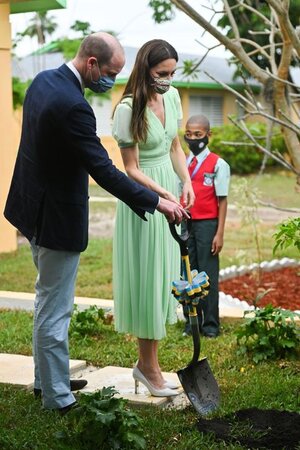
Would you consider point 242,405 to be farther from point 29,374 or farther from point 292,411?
point 29,374

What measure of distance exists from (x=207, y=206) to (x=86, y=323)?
1.35 m

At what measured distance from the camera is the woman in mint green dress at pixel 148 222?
5.36 m

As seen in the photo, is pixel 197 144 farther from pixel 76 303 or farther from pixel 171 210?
pixel 171 210

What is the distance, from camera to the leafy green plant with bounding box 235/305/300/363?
633 centimetres

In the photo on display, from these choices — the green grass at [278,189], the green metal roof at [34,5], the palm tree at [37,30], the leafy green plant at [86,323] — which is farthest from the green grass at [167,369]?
the green grass at [278,189]

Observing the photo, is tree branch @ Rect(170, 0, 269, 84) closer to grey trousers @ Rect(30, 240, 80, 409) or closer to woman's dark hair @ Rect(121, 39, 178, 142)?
woman's dark hair @ Rect(121, 39, 178, 142)

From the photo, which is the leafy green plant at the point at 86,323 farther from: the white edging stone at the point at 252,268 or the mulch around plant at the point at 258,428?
the mulch around plant at the point at 258,428

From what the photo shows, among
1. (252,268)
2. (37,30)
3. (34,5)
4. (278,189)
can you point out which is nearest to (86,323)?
(252,268)

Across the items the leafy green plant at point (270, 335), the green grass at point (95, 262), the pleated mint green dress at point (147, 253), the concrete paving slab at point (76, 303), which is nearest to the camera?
the pleated mint green dress at point (147, 253)

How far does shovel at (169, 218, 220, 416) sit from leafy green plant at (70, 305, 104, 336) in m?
1.95

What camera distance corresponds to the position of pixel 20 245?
13523mm

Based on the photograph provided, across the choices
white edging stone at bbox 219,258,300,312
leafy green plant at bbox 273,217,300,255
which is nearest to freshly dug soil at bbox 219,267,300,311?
white edging stone at bbox 219,258,300,312

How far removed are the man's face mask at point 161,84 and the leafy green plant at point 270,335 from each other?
1.85 meters

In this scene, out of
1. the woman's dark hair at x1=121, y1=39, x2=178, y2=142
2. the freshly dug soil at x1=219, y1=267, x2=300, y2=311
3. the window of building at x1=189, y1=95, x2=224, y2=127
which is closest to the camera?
the woman's dark hair at x1=121, y1=39, x2=178, y2=142
